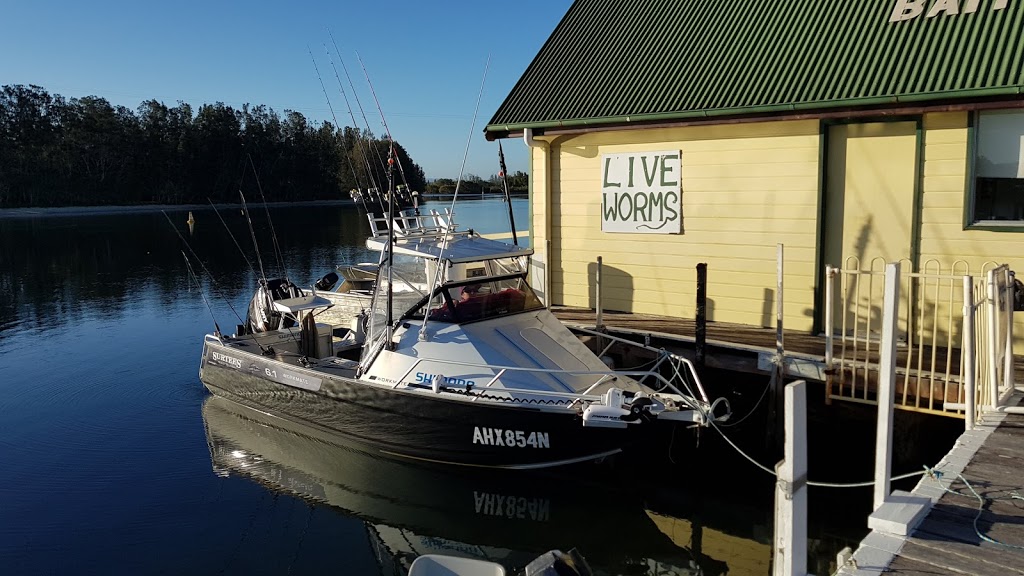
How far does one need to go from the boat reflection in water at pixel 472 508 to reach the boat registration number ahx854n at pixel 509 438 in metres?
0.63

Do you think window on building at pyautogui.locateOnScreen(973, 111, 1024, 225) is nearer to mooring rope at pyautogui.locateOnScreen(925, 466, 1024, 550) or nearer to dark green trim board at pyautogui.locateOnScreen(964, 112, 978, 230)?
dark green trim board at pyautogui.locateOnScreen(964, 112, 978, 230)

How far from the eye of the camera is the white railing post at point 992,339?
21.1ft

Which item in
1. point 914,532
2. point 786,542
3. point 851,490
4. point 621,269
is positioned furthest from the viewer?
point 621,269

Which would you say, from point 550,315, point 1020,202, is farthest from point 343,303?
point 1020,202

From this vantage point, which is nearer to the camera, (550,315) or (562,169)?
(550,315)

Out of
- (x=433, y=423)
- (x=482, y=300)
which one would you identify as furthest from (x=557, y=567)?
(x=482, y=300)

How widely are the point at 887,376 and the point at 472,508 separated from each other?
541 centimetres

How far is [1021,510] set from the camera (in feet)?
16.2

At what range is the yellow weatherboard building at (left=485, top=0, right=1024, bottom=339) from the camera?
8.90m

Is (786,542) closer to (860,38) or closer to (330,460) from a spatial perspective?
(330,460)

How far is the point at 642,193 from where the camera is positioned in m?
11.4

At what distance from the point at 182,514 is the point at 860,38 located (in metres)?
10.5

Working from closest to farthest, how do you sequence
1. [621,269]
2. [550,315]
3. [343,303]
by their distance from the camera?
[550,315]
[621,269]
[343,303]

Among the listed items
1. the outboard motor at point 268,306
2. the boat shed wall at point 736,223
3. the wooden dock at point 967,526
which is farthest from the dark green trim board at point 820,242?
the outboard motor at point 268,306
